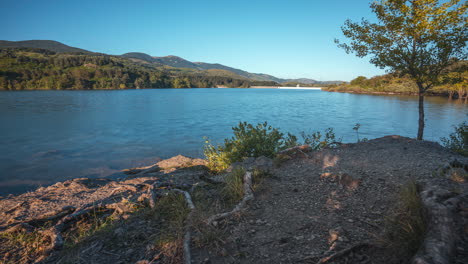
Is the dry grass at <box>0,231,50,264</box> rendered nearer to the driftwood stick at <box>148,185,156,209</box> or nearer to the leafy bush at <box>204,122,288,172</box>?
the driftwood stick at <box>148,185,156,209</box>

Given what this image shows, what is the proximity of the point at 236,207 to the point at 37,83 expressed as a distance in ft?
435

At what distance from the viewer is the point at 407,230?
2895 mm

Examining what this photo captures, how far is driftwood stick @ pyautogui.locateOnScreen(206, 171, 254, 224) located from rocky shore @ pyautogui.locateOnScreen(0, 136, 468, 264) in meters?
0.03

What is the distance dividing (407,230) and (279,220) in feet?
7.29

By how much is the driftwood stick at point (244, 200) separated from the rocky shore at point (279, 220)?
3cm

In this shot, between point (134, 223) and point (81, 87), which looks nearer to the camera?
point (134, 223)

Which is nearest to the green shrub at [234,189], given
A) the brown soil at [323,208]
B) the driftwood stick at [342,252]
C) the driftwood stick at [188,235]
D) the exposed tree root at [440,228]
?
the brown soil at [323,208]

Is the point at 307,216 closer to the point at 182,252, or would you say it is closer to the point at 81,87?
the point at 182,252

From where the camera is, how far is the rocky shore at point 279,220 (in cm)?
314

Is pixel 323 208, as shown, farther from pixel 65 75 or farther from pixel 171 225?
pixel 65 75

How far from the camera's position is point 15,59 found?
11594 centimetres

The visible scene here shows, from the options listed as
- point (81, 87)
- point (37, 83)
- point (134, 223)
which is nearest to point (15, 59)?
point (37, 83)

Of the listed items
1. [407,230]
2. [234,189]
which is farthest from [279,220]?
[407,230]

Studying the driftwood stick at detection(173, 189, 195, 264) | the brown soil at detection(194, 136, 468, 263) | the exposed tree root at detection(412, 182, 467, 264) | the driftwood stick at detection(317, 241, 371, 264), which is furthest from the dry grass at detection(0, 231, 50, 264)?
the exposed tree root at detection(412, 182, 467, 264)
